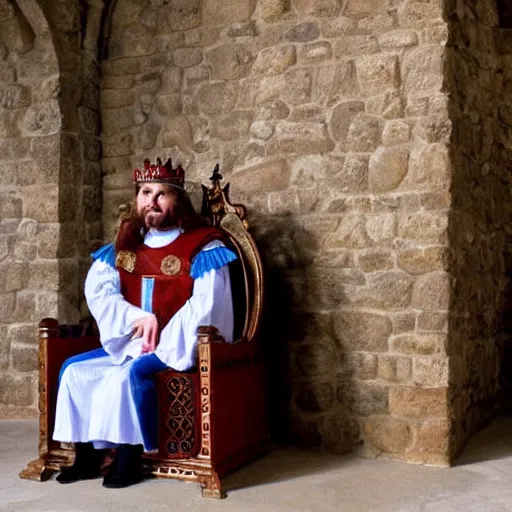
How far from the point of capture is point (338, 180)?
12.8 ft

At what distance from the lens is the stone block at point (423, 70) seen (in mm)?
3670

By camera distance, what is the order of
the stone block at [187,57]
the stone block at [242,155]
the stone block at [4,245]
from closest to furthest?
1. the stone block at [242,155]
2. the stone block at [187,57]
3. the stone block at [4,245]

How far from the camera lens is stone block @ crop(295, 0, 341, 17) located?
→ 13.0 feet

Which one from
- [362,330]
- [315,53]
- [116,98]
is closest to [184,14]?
[116,98]

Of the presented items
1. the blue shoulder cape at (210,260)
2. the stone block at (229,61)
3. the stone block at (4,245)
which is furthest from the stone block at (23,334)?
the stone block at (229,61)


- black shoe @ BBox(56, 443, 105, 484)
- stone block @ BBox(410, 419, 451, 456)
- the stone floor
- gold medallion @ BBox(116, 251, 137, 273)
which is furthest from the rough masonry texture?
black shoe @ BBox(56, 443, 105, 484)

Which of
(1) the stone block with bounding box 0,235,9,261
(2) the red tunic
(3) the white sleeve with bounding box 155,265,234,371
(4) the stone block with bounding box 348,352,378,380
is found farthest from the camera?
(1) the stone block with bounding box 0,235,9,261

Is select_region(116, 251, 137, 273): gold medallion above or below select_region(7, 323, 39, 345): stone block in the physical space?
above

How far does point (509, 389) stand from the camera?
15.6ft

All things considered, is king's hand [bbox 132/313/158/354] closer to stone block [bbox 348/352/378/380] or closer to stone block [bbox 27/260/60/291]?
stone block [bbox 348/352/378/380]

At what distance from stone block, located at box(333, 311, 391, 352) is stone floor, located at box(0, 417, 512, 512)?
567mm

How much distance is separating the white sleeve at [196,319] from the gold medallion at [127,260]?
38 cm

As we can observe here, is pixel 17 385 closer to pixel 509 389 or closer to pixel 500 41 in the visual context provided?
pixel 509 389

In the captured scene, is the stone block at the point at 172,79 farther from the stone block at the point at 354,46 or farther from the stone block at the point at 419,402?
the stone block at the point at 419,402
